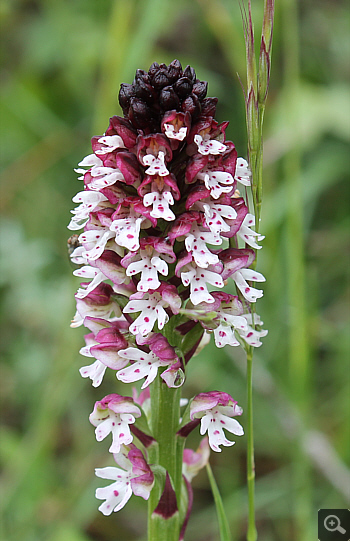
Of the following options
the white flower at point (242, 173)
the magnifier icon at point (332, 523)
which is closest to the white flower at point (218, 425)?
the white flower at point (242, 173)

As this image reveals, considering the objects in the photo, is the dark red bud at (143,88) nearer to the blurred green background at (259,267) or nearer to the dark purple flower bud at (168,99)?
the dark purple flower bud at (168,99)

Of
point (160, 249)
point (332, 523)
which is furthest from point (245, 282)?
point (332, 523)

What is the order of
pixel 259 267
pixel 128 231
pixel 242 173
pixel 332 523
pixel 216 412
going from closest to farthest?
pixel 128 231
pixel 216 412
pixel 242 173
pixel 332 523
pixel 259 267

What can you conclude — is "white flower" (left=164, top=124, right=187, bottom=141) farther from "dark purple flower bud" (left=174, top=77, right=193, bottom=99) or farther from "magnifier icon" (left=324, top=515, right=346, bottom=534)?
"magnifier icon" (left=324, top=515, right=346, bottom=534)

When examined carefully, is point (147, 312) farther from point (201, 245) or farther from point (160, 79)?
point (160, 79)

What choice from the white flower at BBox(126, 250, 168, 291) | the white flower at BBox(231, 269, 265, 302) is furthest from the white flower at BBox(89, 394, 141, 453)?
the white flower at BBox(231, 269, 265, 302)

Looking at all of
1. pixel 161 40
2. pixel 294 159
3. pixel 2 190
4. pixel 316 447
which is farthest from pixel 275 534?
pixel 161 40
